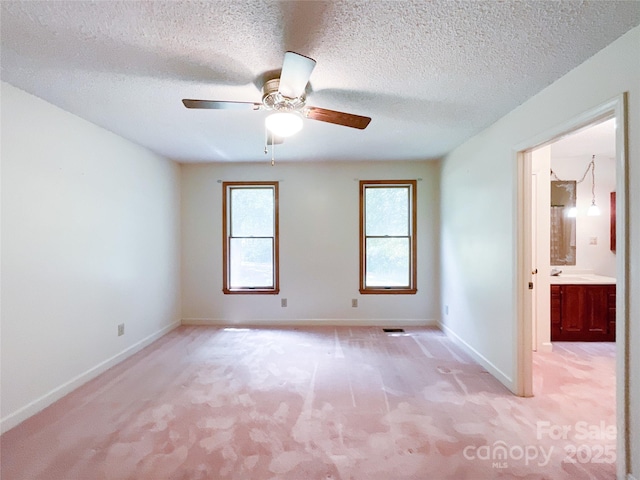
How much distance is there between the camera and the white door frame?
5.49 ft

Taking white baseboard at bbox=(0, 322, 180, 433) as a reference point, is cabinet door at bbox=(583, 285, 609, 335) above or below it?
above

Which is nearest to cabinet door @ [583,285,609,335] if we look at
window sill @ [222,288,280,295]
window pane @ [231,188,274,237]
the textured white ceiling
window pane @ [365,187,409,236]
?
window pane @ [365,187,409,236]

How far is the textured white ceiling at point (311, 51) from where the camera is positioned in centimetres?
151

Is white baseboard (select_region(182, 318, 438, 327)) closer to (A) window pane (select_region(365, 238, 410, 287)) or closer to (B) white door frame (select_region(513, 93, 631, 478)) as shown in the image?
(A) window pane (select_region(365, 238, 410, 287))

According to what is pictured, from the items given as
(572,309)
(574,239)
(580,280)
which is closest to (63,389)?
(572,309)

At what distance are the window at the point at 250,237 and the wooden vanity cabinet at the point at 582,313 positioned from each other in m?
3.86

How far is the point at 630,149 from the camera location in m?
1.64

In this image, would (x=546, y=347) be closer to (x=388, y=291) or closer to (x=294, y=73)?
(x=388, y=291)

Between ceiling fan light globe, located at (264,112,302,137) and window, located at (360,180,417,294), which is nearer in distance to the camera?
ceiling fan light globe, located at (264,112,302,137)

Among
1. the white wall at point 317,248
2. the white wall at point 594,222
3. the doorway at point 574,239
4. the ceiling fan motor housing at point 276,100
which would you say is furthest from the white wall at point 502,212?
the white wall at point 594,222

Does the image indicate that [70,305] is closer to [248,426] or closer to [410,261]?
[248,426]

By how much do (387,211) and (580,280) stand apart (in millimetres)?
2694

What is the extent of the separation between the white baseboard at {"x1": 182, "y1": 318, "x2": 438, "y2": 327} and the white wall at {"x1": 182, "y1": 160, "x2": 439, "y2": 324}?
0.6 inches

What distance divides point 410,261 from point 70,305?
4201 mm
